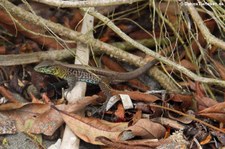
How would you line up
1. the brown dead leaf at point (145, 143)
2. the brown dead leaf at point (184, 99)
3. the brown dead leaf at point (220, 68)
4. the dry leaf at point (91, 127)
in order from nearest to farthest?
the brown dead leaf at point (145, 143), the dry leaf at point (91, 127), the brown dead leaf at point (184, 99), the brown dead leaf at point (220, 68)

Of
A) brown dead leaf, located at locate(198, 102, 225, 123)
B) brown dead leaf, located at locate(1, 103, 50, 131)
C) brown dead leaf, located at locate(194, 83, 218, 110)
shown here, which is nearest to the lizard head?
brown dead leaf, located at locate(1, 103, 50, 131)

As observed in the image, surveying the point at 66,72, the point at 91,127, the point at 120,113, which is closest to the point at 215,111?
the point at 120,113

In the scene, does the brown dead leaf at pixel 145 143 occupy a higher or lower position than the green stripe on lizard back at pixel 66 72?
lower

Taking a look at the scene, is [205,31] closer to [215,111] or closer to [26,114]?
[215,111]

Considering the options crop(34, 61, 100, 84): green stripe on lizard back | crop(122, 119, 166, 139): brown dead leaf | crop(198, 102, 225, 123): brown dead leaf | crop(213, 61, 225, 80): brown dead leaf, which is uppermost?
crop(213, 61, 225, 80): brown dead leaf

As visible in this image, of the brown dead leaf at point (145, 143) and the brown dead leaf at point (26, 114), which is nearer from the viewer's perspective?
the brown dead leaf at point (145, 143)

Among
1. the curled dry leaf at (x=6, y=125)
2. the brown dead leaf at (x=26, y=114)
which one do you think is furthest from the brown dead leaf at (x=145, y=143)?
the curled dry leaf at (x=6, y=125)

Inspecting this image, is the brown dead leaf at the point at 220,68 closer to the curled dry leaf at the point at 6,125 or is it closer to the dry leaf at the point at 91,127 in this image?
the dry leaf at the point at 91,127

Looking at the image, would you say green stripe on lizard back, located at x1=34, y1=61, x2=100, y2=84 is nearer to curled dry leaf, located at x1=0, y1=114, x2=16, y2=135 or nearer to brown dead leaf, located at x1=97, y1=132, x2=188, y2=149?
curled dry leaf, located at x1=0, y1=114, x2=16, y2=135
